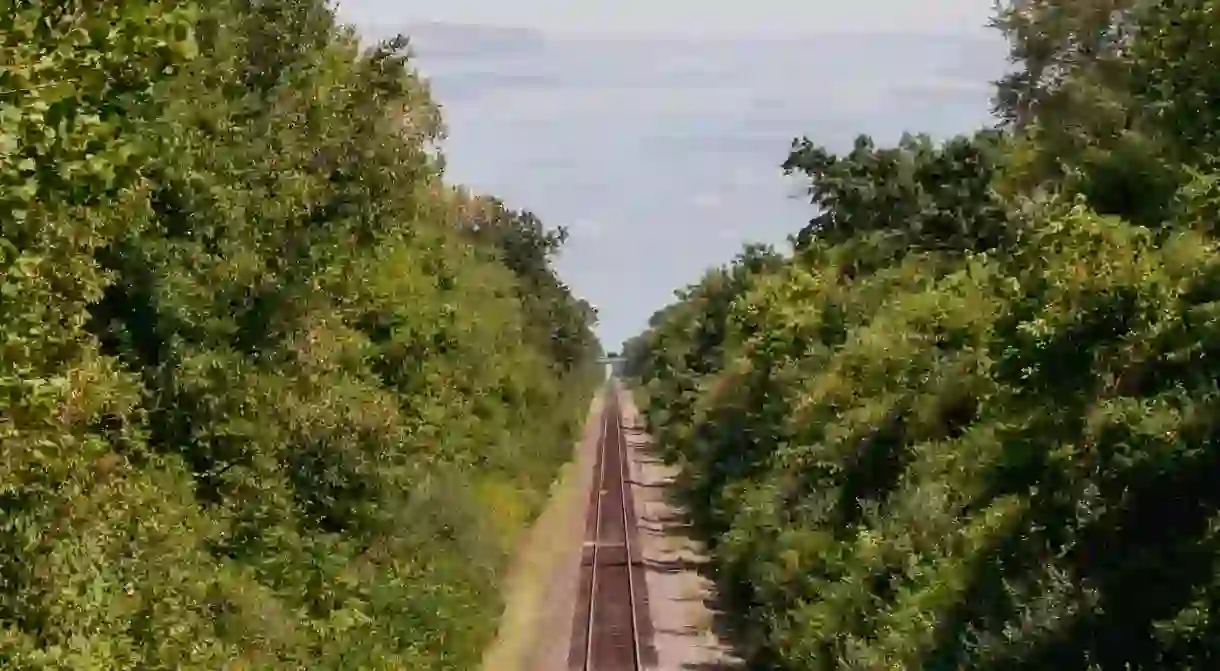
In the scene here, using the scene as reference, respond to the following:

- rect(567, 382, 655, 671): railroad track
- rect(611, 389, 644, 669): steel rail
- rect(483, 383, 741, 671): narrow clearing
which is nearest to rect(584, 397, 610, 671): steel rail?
rect(567, 382, 655, 671): railroad track

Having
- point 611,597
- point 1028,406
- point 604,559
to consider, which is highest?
point 1028,406

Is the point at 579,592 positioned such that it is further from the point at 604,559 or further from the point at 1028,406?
the point at 1028,406

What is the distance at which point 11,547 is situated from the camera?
52.3 feet

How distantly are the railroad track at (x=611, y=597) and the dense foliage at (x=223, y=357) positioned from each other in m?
2.68

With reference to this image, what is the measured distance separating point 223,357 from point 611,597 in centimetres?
2626

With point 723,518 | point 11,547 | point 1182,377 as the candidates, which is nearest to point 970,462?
point 1182,377

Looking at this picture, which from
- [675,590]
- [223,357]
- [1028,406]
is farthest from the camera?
[675,590]

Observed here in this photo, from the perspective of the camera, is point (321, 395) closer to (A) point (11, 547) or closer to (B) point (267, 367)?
(B) point (267, 367)

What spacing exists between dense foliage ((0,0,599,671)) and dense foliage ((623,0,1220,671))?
→ 7632mm

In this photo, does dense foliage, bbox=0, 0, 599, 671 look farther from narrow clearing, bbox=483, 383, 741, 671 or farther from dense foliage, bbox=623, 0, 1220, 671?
dense foliage, bbox=623, 0, 1220, 671

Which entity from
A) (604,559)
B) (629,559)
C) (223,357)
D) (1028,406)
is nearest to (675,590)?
(629,559)

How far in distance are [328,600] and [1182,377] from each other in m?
15.0

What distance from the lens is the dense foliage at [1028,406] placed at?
17.3 metres

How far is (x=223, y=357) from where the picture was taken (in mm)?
24703
